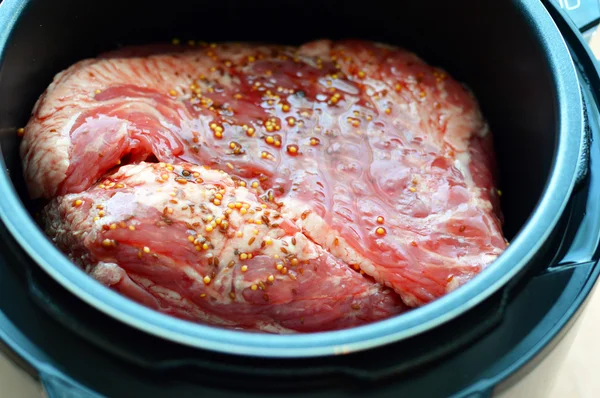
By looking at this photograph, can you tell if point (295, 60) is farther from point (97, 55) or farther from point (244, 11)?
point (97, 55)

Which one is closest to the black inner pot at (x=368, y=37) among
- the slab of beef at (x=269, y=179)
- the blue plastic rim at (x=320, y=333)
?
the slab of beef at (x=269, y=179)

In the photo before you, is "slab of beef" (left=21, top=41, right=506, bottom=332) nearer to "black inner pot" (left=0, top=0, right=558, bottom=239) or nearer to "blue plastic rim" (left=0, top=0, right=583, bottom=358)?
"black inner pot" (left=0, top=0, right=558, bottom=239)

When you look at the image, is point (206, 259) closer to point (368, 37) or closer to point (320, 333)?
point (320, 333)

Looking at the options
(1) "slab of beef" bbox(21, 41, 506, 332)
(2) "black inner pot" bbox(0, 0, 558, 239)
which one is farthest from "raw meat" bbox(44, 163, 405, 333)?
(2) "black inner pot" bbox(0, 0, 558, 239)

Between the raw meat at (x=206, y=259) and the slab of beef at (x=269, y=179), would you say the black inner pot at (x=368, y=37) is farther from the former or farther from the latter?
the raw meat at (x=206, y=259)

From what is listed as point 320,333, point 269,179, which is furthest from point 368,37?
point 320,333
